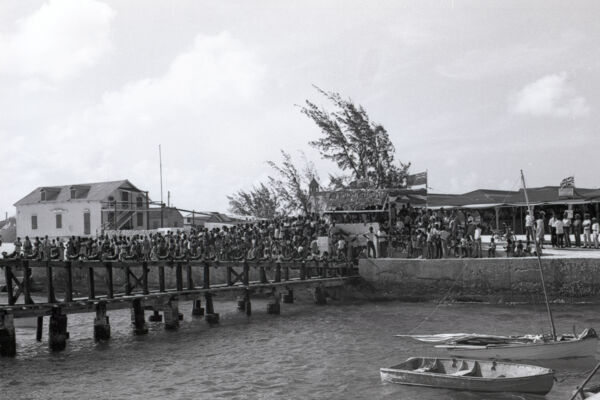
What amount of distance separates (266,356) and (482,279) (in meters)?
11.8

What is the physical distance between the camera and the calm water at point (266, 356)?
14648mm

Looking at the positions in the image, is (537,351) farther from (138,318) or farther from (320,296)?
(320,296)

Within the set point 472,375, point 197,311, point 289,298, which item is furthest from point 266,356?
point 289,298

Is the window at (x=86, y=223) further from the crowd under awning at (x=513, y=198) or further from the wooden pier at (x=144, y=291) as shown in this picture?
the crowd under awning at (x=513, y=198)

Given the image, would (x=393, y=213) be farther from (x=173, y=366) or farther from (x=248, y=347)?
(x=173, y=366)

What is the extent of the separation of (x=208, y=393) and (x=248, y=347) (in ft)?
16.2

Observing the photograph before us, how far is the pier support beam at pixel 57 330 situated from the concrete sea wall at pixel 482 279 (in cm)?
1385

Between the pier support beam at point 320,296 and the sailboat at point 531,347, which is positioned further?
the pier support beam at point 320,296

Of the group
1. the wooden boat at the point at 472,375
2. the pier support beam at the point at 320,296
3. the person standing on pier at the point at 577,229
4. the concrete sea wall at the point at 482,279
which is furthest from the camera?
the pier support beam at the point at 320,296

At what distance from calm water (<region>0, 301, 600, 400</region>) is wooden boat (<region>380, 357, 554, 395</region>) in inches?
8.2

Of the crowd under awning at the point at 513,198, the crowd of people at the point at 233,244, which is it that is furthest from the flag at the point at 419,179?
the crowd of people at the point at 233,244

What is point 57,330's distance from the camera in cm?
1930

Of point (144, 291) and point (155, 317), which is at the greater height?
point (144, 291)

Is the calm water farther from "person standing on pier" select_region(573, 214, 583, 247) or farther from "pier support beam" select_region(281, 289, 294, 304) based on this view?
"person standing on pier" select_region(573, 214, 583, 247)
